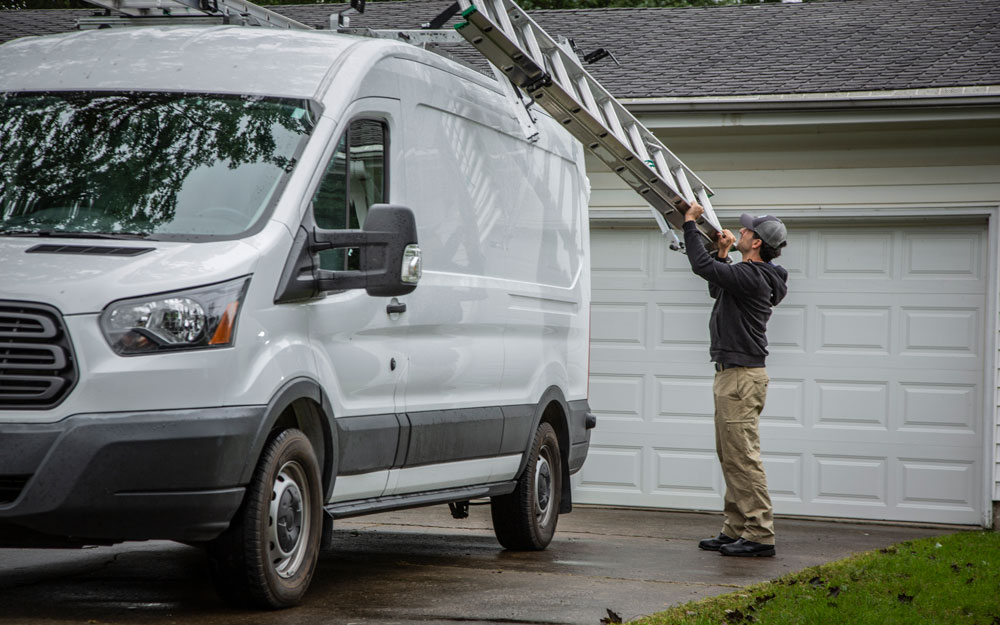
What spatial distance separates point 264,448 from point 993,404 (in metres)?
6.99

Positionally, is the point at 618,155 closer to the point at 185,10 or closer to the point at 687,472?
the point at 185,10

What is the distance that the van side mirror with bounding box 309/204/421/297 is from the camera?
231 inches

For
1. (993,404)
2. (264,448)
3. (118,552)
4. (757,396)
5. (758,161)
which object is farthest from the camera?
(758,161)

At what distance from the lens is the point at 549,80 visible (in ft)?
26.1

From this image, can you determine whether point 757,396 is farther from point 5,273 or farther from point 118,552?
point 5,273

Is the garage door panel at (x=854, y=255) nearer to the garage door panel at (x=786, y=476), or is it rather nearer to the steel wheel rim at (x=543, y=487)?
the garage door panel at (x=786, y=476)

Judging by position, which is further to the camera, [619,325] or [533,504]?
[619,325]

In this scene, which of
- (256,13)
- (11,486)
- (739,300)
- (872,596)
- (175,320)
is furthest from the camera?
(739,300)

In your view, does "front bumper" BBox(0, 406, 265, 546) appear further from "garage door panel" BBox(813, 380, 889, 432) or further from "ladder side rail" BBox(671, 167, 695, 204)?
"garage door panel" BBox(813, 380, 889, 432)

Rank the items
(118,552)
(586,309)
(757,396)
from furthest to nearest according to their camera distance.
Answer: (586,309), (757,396), (118,552)

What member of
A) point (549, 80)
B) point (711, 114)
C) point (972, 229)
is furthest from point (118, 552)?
point (972, 229)

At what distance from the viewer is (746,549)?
867 centimetres

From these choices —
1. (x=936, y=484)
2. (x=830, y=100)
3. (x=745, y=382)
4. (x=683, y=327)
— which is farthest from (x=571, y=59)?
(x=936, y=484)

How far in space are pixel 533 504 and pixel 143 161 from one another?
3.50 metres
